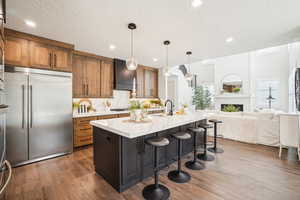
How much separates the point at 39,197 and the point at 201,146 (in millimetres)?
3365

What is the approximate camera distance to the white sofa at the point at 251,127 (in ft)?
11.2

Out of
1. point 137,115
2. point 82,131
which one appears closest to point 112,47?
point 137,115

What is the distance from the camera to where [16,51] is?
2568mm

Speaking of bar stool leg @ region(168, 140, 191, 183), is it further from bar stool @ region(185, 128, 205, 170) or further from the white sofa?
the white sofa

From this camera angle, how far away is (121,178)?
5.92ft

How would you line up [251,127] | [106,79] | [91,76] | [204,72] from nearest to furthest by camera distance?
[251,127] → [91,76] → [106,79] → [204,72]

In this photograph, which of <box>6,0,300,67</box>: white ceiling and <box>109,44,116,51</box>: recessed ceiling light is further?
<box>109,44,116,51</box>: recessed ceiling light

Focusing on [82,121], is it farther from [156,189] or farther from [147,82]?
[147,82]

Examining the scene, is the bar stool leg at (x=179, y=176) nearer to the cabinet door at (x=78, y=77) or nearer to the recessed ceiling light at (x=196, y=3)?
the recessed ceiling light at (x=196, y=3)

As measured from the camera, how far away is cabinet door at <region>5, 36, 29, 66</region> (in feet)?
8.16

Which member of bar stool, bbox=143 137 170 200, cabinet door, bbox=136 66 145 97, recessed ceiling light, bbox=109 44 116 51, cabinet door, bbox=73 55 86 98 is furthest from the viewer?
cabinet door, bbox=136 66 145 97

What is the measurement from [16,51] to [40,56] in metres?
0.36

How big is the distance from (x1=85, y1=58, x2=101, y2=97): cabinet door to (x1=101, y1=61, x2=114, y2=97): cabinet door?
0.42 feet

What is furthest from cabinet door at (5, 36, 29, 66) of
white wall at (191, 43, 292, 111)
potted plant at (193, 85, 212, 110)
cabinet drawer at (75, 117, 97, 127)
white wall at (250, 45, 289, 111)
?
white wall at (250, 45, 289, 111)
